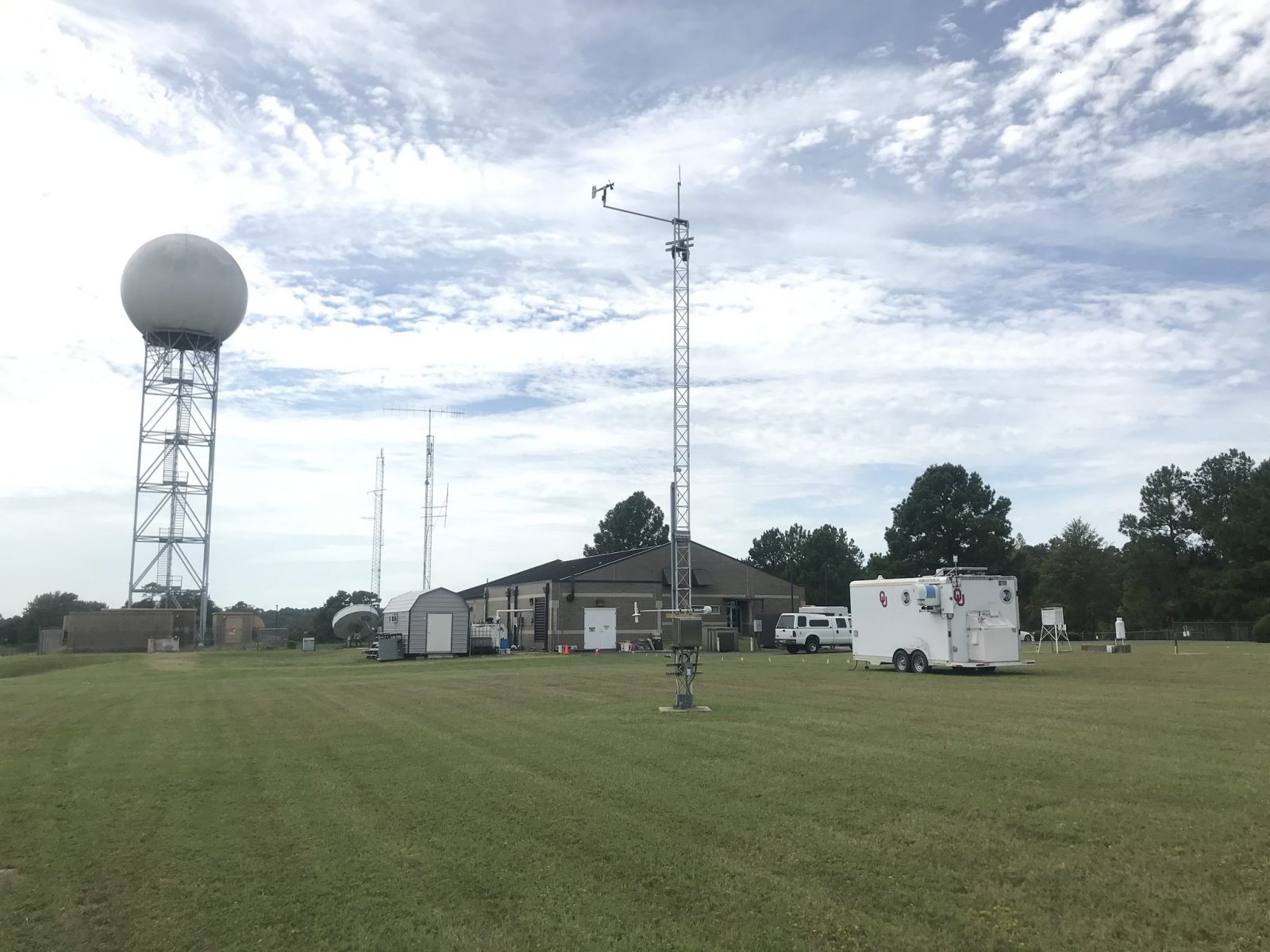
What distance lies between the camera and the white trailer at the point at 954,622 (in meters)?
25.4

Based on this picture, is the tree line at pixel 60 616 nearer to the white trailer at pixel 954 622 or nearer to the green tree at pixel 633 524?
the green tree at pixel 633 524

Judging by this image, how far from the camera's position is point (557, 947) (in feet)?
19.2

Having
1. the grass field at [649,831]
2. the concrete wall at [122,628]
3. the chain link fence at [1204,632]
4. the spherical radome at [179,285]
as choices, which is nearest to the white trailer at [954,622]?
the grass field at [649,831]

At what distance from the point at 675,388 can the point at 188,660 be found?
87.8 feet

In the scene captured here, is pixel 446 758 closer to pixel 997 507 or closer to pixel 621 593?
pixel 621 593

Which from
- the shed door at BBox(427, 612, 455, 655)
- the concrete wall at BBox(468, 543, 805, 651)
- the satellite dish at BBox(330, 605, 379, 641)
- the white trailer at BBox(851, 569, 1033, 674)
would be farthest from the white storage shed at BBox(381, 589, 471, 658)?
the white trailer at BBox(851, 569, 1033, 674)

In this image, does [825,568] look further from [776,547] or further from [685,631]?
[685,631]

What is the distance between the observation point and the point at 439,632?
4656 cm

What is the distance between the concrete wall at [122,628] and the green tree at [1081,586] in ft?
238

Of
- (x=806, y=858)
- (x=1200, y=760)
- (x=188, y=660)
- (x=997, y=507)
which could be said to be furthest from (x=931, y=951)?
(x=997, y=507)

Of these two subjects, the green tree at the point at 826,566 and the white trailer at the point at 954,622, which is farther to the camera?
the green tree at the point at 826,566

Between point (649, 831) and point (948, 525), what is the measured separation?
7747 cm

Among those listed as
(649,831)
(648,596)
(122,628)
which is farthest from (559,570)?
(649,831)

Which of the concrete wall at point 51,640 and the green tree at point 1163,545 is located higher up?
the green tree at point 1163,545
